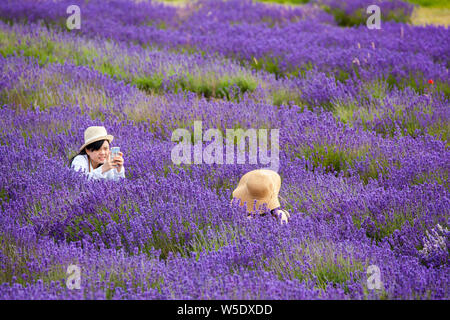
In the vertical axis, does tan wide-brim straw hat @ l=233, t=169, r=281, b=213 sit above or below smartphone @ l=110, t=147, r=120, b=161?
below

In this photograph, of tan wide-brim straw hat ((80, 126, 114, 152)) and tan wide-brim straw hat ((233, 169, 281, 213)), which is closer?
tan wide-brim straw hat ((233, 169, 281, 213))

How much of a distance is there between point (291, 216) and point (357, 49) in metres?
4.21

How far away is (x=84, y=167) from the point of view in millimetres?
3717

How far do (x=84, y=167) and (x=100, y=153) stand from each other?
16 centimetres

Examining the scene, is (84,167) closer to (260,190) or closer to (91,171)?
(91,171)

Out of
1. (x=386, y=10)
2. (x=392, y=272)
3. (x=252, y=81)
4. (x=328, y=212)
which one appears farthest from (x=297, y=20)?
(x=392, y=272)

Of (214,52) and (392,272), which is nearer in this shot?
(392,272)

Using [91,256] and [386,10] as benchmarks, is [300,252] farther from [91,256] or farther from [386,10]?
[386,10]

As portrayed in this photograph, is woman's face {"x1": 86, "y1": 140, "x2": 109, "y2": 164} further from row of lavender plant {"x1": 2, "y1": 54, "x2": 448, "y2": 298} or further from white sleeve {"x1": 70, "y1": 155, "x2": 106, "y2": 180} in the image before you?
row of lavender plant {"x1": 2, "y1": 54, "x2": 448, "y2": 298}

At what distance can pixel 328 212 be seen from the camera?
3.13m

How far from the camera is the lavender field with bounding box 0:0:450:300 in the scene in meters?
2.43

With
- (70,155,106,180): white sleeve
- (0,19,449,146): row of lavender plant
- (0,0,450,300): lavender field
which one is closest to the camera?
(0,0,450,300): lavender field

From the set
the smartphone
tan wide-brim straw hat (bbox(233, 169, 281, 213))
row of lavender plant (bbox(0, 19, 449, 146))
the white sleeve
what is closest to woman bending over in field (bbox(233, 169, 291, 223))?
tan wide-brim straw hat (bbox(233, 169, 281, 213))

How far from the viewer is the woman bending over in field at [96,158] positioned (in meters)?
3.65
